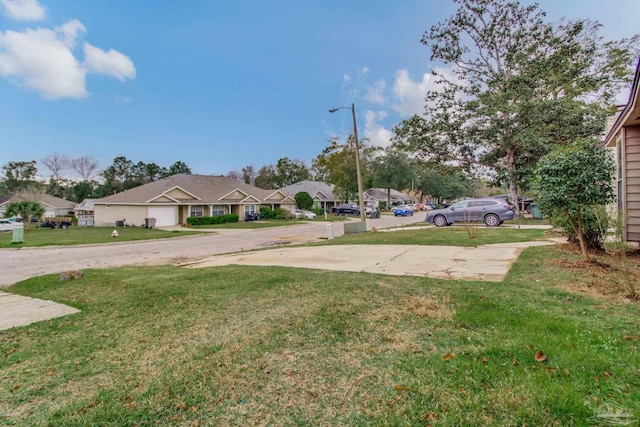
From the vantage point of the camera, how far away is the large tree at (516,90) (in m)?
21.2

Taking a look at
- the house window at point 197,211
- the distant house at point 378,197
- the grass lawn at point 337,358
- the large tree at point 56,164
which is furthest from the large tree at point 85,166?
the grass lawn at point 337,358

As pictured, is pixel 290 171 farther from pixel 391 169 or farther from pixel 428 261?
pixel 428 261

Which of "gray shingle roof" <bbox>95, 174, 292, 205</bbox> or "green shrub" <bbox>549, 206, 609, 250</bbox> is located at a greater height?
"gray shingle roof" <bbox>95, 174, 292, 205</bbox>

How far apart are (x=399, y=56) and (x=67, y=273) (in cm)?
2003

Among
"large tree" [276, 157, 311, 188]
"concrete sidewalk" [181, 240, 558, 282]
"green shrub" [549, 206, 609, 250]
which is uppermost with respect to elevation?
"large tree" [276, 157, 311, 188]

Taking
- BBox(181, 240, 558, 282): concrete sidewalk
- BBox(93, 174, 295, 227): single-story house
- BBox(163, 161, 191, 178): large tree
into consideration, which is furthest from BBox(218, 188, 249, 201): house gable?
BBox(163, 161, 191, 178): large tree

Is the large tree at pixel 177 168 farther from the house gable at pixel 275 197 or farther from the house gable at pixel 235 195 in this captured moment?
the house gable at pixel 235 195

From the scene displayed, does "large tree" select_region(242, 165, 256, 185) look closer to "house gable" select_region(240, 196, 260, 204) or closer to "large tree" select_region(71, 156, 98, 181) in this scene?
"large tree" select_region(71, 156, 98, 181)

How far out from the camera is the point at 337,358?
115 inches

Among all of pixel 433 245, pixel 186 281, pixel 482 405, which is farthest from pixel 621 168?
pixel 186 281

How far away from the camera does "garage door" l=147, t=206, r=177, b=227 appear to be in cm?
3027

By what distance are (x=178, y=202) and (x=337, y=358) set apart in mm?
32091

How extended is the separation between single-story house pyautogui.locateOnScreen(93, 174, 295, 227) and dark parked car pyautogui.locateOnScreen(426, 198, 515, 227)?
2322 cm

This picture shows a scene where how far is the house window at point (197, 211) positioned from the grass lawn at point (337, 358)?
30.1m
